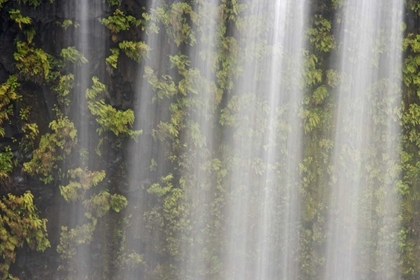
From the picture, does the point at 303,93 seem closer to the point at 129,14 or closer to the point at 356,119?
the point at 356,119

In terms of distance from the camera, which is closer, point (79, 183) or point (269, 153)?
point (79, 183)

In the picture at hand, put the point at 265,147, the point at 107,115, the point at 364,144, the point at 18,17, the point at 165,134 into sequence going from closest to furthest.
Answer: the point at 18,17 < the point at 107,115 < the point at 165,134 < the point at 265,147 < the point at 364,144

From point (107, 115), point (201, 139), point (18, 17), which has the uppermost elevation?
point (18, 17)

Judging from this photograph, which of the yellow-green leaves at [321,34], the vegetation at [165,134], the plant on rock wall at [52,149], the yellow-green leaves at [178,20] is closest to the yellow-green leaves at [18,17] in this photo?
the vegetation at [165,134]

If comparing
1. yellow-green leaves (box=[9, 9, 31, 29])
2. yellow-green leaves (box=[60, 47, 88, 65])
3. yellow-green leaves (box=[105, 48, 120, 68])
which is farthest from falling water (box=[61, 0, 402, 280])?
yellow-green leaves (box=[9, 9, 31, 29])

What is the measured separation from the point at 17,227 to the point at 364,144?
3.24 meters

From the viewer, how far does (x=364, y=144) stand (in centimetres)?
517

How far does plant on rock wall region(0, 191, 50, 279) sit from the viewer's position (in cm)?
458

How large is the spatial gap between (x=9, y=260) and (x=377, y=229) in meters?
3.39

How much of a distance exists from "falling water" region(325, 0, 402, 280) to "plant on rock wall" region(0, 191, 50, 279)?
2.70 m

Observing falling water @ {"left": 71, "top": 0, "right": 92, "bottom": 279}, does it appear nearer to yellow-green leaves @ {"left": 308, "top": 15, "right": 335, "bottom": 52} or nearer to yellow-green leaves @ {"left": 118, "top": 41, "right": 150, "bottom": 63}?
yellow-green leaves @ {"left": 118, "top": 41, "right": 150, "bottom": 63}

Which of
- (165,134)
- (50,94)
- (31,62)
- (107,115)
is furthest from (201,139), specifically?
(31,62)

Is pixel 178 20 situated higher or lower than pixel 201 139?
higher

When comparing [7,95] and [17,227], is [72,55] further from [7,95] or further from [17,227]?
[17,227]
